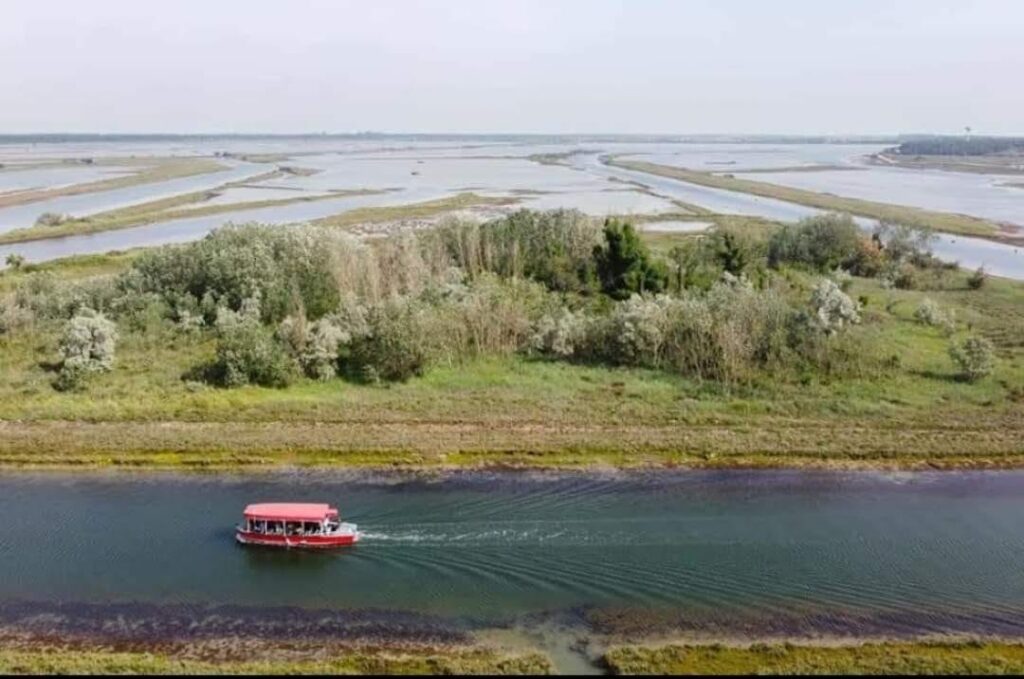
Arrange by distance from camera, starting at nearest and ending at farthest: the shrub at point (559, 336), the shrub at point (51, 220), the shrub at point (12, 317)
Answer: the shrub at point (559, 336)
the shrub at point (12, 317)
the shrub at point (51, 220)

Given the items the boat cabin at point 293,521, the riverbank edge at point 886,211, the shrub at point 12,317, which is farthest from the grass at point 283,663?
the riverbank edge at point 886,211

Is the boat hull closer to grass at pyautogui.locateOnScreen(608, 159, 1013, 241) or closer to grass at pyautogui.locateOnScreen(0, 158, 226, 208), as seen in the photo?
grass at pyautogui.locateOnScreen(608, 159, 1013, 241)

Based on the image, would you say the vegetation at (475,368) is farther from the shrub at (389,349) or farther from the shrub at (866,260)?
the shrub at (866,260)

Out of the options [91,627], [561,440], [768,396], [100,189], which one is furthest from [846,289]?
[100,189]

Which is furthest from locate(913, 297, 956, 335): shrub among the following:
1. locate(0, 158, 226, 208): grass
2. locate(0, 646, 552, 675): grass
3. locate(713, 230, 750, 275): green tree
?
locate(0, 158, 226, 208): grass

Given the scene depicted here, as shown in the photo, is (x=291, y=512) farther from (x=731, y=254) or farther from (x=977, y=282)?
(x=977, y=282)

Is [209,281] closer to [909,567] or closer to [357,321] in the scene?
[357,321]
